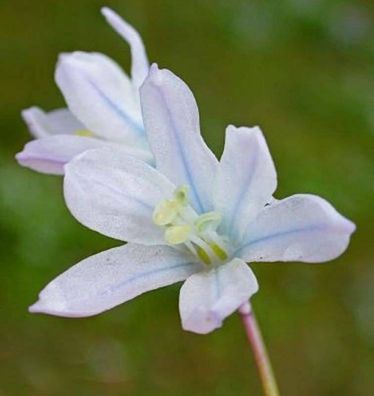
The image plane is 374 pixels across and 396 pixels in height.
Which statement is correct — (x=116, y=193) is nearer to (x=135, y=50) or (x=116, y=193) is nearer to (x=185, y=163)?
(x=185, y=163)

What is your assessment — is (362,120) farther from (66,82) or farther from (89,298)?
(89,298)

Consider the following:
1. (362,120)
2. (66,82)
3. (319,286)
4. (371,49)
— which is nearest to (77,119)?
(66,82)

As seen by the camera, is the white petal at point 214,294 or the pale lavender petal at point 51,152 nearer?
the white petal at point 214,294

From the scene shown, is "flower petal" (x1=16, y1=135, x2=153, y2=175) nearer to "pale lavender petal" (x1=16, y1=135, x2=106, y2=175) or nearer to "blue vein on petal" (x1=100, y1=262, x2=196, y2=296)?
"pale lavender petal" (x1=16, y1=135, x2=106, y2=175)

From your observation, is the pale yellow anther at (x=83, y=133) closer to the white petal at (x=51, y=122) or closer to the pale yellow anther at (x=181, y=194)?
the white petal at (x=51, y=122)

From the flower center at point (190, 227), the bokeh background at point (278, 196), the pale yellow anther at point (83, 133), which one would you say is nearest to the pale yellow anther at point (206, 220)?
the flower center at point (190, 227)

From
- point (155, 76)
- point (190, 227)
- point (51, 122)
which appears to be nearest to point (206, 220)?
point (190, 227)

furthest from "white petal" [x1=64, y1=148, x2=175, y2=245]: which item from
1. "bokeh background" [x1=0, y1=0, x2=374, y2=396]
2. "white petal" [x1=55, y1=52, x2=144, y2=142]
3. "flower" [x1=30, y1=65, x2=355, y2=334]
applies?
"bokeh background" [x1=0, y1=0, x2=374, y2=396]
